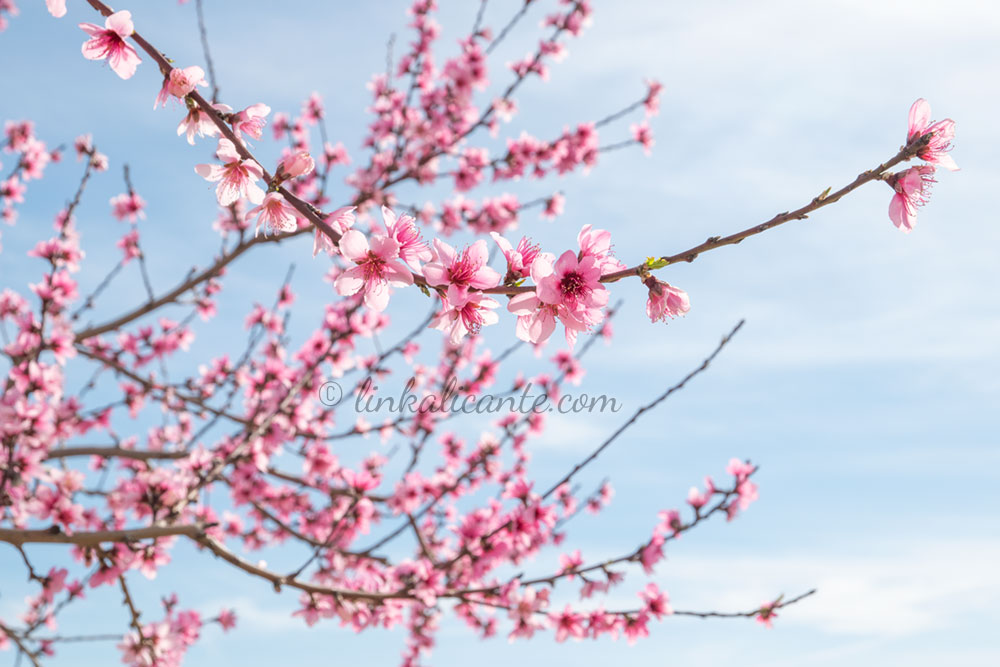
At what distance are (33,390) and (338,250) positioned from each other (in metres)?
4.15

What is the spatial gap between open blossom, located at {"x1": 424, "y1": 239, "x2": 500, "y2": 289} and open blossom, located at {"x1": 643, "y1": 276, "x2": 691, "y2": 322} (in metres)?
0.45

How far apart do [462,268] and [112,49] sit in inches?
57.2

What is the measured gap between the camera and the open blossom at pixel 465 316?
1920mm

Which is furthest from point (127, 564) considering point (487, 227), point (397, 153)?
point (487, 227)

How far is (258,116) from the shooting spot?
214 centimetres

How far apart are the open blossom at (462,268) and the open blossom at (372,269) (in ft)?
0.28

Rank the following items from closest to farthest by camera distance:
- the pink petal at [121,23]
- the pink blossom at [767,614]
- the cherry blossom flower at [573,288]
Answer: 1. the cherry blossom flower at [573,288]
2. the pink petal at [121,23]
3. the pink blossom at [767,614]

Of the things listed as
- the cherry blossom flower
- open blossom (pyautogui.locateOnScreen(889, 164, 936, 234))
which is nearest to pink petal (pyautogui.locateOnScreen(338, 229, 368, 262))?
the cherry blossom flower

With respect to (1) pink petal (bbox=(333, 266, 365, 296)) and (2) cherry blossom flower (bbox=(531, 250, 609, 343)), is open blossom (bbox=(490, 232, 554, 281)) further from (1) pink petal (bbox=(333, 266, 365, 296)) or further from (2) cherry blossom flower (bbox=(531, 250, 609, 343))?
(1) pink petal (bbox=(333, 266, 365, 296))

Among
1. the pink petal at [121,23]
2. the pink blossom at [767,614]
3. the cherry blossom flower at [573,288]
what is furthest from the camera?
the pink blossom at [767,614]

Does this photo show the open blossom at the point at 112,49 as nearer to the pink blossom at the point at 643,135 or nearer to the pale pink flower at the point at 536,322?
the pale pink flower at the point at 536,322

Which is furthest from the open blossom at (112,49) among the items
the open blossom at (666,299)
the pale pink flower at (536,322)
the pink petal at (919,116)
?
the pink petal at (919,116)

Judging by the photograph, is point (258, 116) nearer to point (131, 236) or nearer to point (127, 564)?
point (127, 564)

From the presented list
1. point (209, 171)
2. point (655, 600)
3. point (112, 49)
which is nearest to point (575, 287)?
point (209, 171)
